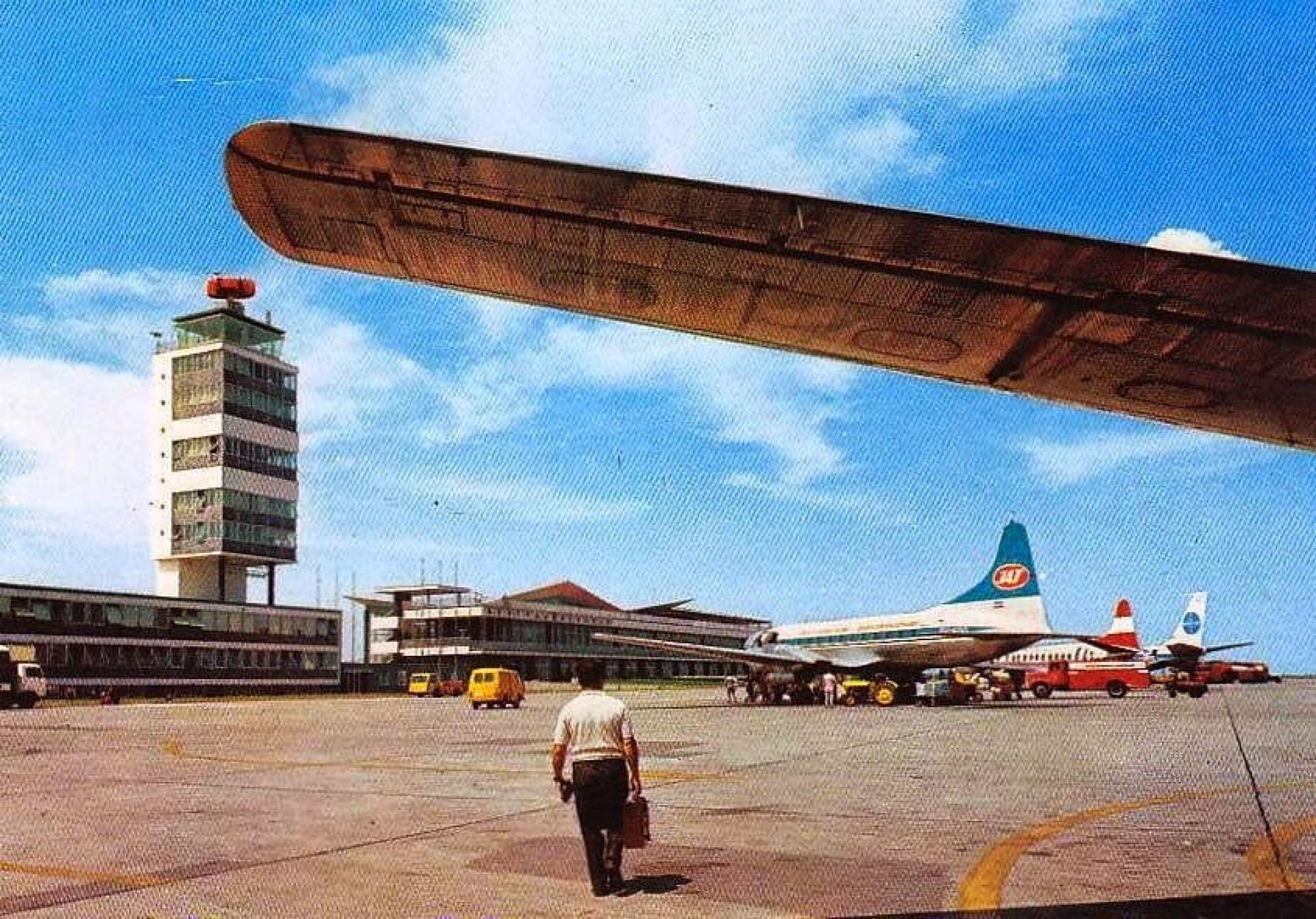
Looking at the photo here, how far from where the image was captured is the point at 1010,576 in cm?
4894

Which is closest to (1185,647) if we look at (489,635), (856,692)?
(856,692)

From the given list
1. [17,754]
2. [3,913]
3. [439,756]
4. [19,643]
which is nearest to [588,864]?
[3,913]

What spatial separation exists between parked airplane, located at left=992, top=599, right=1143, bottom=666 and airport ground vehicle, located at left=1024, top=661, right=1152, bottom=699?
47 centimetres

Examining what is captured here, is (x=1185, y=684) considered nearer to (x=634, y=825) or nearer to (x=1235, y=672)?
(x=1235, y=672)

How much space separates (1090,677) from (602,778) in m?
52.1

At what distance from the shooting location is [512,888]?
27.7 feet

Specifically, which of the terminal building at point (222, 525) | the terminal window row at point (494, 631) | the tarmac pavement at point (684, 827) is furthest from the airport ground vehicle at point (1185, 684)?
the terminal building at point (222, 525)

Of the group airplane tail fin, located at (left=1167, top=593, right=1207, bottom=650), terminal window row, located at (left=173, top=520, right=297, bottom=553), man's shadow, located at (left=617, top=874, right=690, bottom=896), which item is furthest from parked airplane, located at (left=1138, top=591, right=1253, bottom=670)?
terminal window row, located at (left=173, top=520, right=297, bottom=553)

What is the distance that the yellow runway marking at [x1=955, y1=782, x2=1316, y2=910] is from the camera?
8.16 metres

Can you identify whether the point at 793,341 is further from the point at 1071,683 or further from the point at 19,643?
the point at 19,643

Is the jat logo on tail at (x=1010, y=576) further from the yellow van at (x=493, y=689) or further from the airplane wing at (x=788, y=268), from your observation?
the airplane wing at (x=788, y=268)

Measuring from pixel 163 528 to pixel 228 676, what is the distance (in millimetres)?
15062

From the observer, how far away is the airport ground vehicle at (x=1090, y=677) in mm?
54156

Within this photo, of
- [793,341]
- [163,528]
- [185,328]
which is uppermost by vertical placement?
[185,328]
